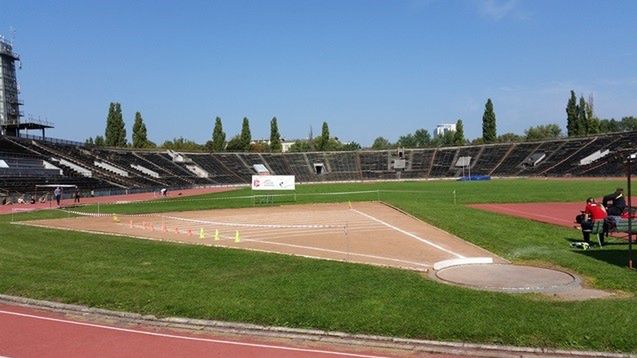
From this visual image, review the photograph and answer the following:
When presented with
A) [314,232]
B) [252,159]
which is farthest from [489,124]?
[314,232]

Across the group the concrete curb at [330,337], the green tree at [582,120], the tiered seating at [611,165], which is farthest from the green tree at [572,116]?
the concrete curb at [330,337]

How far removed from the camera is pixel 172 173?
93.1m

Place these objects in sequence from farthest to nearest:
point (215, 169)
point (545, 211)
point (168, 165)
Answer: point (215, 169) < point (168, 165) < point (545, 211)

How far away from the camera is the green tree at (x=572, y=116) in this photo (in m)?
116

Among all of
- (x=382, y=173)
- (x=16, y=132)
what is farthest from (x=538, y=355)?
(x=382, y=173)

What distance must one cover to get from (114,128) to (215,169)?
78.4 ft

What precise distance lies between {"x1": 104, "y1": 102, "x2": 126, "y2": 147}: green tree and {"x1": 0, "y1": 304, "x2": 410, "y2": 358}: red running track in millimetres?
107541

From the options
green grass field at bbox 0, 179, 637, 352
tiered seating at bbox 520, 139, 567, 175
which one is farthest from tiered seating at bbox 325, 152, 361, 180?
green grass field at bbox 0, 179, 637, 352

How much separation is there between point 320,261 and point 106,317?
6.32 metres

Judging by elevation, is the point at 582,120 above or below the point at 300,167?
above

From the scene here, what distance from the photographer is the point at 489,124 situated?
125625 millimetres

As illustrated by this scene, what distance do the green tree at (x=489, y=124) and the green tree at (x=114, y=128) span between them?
8192 cm

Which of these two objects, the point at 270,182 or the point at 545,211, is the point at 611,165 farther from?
the point at 270,182

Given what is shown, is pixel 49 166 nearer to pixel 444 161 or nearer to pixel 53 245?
pixel 53 245
